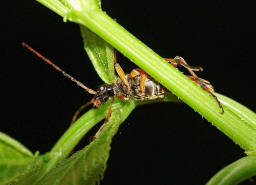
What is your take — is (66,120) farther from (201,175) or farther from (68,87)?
(201,175)

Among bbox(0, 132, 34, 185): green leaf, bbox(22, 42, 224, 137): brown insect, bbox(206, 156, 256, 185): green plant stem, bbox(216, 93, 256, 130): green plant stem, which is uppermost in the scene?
bbox(22, 42, 224, 137): brown insect

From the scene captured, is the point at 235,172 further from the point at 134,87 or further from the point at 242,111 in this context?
the point at 134,87

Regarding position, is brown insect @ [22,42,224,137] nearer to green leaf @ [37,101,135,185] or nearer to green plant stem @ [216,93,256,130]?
green plant stem @ [216,93,256,130]

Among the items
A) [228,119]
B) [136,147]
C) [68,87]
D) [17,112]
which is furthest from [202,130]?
[228,119]

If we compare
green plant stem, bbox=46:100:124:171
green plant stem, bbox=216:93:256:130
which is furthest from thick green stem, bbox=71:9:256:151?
green plant stem, bbox=46:100:124:171

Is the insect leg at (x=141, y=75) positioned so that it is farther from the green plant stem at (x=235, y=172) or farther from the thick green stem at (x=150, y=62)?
the green plant stem at (x=235, y=172)
